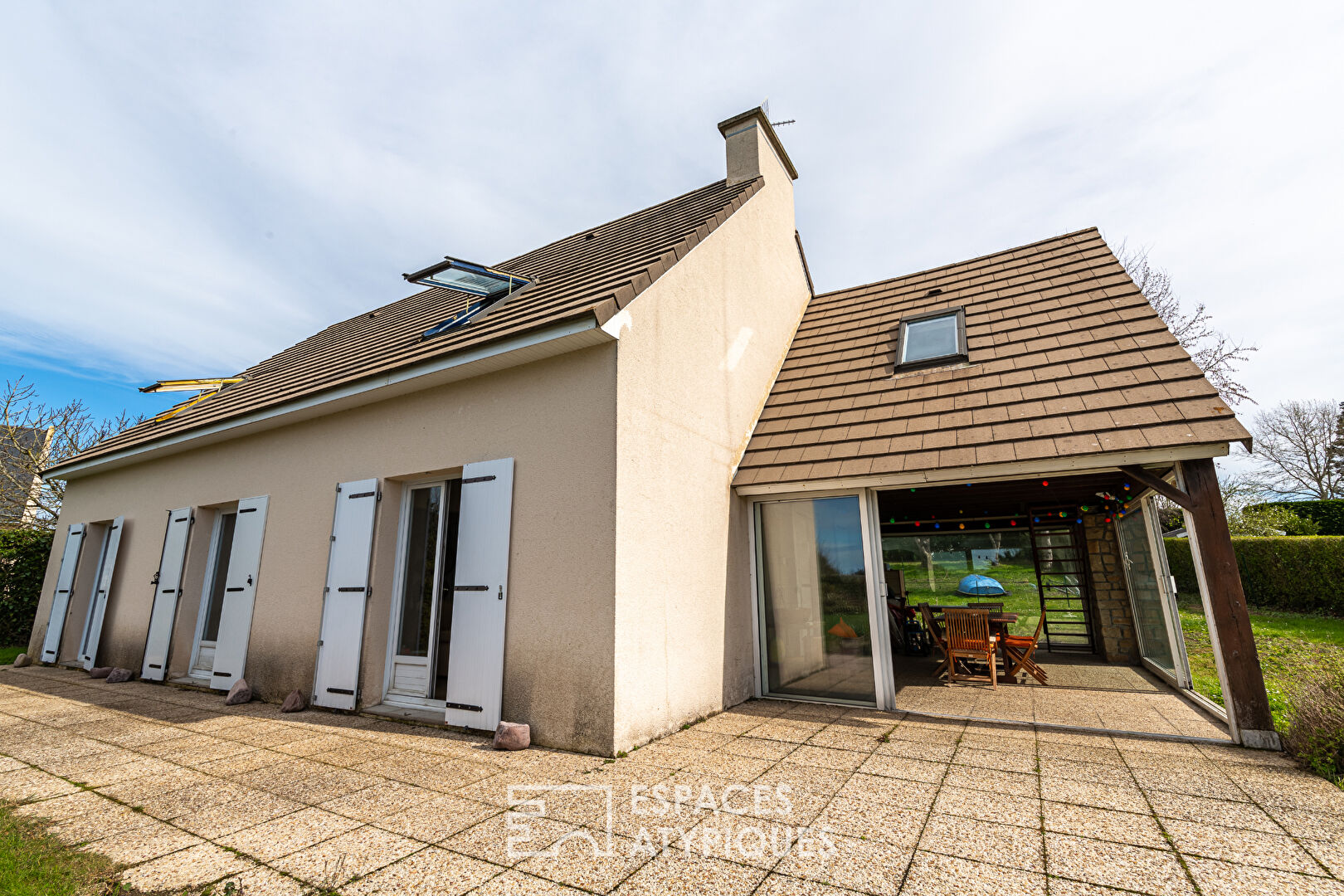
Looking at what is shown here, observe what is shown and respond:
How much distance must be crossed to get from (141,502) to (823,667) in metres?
10.8

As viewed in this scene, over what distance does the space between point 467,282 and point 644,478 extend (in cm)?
377

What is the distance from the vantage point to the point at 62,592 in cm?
983

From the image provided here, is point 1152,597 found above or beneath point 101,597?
beneath

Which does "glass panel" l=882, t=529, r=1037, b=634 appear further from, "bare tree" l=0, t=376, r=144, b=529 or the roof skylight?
"bare tree" l=0, t=376, r=144, b=529

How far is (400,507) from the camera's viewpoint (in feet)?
20.8

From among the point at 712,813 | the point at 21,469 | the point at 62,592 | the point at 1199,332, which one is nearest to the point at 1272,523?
the point at 1199,332

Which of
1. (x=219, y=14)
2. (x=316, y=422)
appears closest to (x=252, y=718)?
(x=316, y=422)

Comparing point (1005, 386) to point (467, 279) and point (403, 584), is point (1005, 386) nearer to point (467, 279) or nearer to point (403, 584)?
point (467, 279)

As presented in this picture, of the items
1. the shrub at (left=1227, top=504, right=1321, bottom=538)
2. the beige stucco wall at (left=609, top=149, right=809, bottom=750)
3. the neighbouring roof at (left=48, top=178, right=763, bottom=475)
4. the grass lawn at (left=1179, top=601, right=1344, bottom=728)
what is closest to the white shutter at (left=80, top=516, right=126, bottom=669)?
the neighbouring roof at (left=48, top=178, right=763, bottom=475)

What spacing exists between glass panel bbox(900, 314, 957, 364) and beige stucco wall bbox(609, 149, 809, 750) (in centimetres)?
209

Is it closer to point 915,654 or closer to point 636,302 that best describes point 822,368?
point 636,302

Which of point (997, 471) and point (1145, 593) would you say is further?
point (1145, 593)

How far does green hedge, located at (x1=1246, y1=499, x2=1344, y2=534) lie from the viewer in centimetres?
1554

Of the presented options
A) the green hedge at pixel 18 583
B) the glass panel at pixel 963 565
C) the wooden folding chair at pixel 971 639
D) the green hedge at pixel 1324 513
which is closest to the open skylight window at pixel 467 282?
the wooden folding chair at pixel 971 639
